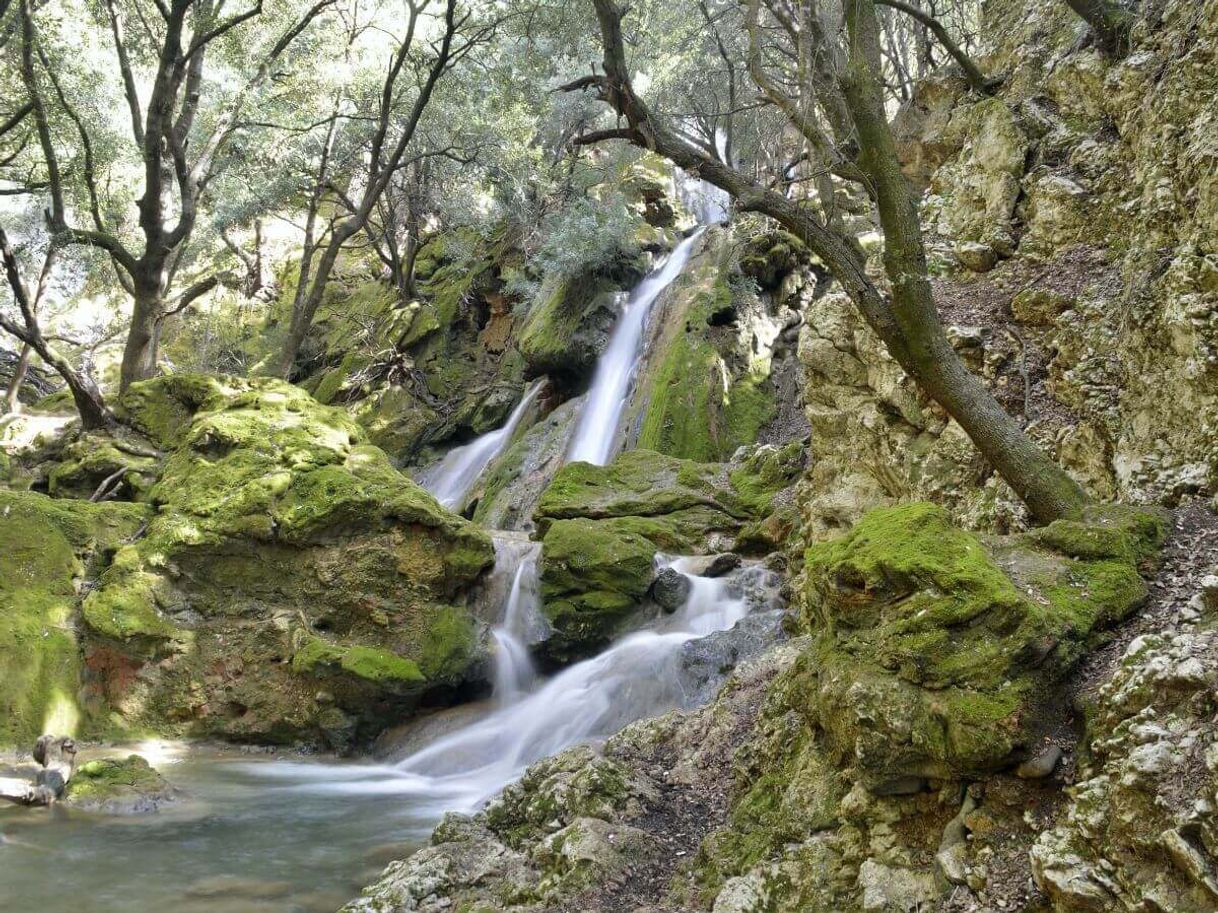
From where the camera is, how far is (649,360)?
726 inches

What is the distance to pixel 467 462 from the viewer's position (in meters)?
21.3

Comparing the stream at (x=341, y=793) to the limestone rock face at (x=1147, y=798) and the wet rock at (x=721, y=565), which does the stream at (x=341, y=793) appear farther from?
the limestone rock face at (x=1147, y=798)

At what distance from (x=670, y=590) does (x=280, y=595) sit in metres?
5.26

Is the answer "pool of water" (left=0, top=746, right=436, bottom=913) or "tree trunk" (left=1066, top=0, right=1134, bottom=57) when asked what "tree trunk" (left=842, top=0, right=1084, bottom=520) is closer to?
"tree trunk" (left=1066, top=0, right=1134, bottom=57)

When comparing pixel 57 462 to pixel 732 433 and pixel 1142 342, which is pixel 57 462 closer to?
pixel 732 433

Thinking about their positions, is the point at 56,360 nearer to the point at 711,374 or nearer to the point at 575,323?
the point at 575,323

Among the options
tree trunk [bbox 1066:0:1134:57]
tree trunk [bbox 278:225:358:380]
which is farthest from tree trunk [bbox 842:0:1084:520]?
tree trunk [bbox 278:225:358:380]

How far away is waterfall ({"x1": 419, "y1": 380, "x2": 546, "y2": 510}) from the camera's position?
66.8 feet

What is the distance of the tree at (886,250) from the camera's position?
527 cm

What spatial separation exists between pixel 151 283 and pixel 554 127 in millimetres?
14786

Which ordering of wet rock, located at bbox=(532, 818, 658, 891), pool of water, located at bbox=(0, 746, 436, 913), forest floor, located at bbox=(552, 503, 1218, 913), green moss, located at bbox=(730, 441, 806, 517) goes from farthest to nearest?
green moss, located at bbox=(730, 441, 806, 517) → pool of water, located at bbox=(0, 746, 436, 913) → wet rock, located at bbox=(532, 818, 658, 891) → forest floor, located at bbox=(552, 503, 1218, 913)

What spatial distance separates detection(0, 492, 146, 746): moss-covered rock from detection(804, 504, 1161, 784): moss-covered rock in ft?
29.4

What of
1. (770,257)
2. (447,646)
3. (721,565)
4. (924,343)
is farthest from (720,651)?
(770,257)

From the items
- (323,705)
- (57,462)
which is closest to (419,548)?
(323,705)
